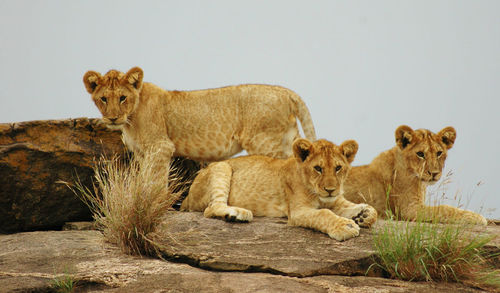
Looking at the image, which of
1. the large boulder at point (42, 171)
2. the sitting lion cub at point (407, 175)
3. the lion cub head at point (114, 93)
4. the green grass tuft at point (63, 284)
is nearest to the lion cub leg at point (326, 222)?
the sitting lion cub at point (407, 175)

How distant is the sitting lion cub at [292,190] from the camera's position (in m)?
5.88

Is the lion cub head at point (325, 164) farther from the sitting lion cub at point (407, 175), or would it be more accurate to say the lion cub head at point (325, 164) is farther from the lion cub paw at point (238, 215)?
the sitting lion cub at point (407, 175)

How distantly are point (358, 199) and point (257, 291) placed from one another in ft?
10.1

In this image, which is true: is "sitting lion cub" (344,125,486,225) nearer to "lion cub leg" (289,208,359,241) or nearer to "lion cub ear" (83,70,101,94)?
"lion cub leg" (289,208,359,241)

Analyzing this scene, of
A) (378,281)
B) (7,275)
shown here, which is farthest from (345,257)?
(7,275)

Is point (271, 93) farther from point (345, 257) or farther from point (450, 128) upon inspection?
point (345, 257)

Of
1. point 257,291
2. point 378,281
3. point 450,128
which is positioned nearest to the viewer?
point 257,291

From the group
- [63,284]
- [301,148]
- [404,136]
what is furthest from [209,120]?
[63,284]

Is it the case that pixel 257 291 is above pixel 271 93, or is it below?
below

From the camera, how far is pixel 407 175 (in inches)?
277

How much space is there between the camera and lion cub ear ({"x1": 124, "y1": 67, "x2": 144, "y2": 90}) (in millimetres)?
7531

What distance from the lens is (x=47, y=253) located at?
18.4 feet

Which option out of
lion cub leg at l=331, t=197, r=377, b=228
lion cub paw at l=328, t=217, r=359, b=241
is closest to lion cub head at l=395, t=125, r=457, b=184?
lion cub leg at l=331, t=197, r=377, b=228

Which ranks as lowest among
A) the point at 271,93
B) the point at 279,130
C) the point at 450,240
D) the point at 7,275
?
the point at 7,275
